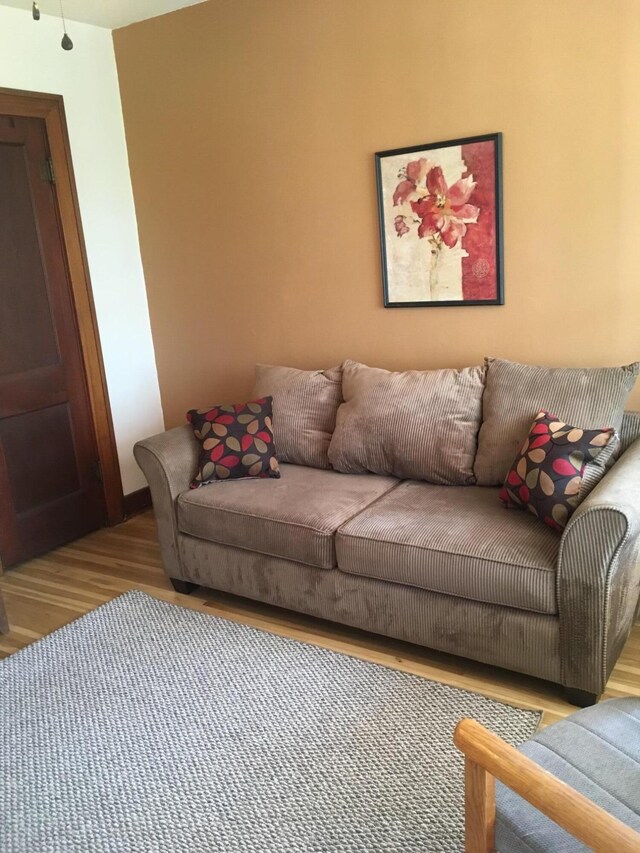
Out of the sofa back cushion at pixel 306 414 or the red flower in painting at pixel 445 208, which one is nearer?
the red flower in painting at pixel 445 208

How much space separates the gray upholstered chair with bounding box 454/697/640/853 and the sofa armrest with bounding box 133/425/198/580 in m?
1.91

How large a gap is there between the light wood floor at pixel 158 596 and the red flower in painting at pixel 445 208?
5.61ft

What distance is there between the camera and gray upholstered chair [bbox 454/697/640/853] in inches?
42.2

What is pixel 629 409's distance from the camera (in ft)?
9.04

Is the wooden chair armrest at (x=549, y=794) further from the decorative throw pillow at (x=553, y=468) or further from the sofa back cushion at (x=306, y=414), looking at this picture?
the sofa back cushion at (x=306, y=414)

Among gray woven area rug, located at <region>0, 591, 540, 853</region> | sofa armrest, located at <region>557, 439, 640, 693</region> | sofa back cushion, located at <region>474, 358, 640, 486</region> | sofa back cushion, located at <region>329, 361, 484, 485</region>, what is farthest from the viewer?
sofa back cushion, located at <region>329, 361, 484, 485</region>

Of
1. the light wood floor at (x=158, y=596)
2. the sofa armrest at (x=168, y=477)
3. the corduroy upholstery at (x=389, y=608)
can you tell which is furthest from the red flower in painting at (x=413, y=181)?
the light wood floor at (x=158, y=596)

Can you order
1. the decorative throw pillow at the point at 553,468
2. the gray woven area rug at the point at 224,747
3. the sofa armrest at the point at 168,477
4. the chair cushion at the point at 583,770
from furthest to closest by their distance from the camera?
the sofa armrest at the point at 168,477, the decorative throw pillow at the point at 553,468, the gray woven area rug at the point at 224,747, the chair cushion at the point at 583,770

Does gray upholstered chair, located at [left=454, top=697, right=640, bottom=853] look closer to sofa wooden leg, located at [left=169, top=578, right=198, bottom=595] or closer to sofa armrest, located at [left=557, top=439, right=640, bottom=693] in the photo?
sofa armrest, located at [left=557, top=439, right=640, bottom=693]

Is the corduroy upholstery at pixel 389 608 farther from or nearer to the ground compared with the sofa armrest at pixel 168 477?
nearer to the ground

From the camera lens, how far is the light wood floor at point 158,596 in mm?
2275

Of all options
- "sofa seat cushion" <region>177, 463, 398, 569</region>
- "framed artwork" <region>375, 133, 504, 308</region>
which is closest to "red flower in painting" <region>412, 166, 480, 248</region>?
"framed artwork" <region>375, 133, 504, 308</region>

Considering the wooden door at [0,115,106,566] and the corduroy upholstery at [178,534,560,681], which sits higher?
the wooden door at [0,115,106,566]

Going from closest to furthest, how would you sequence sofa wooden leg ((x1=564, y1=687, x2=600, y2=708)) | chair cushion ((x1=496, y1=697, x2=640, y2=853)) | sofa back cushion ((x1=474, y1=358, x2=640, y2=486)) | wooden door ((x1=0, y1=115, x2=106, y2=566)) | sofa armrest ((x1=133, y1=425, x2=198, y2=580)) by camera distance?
chair cushion ((x1=496, y1=697, x2=640, y2=853)) < sofa wooden leg ((x1=564, y1=687, x2=600, y2=708)) < sofa back cushion ((x1=474, y1=358, x2=640, y2=486)) < sofa armrest ((x1=133, y1=425, x2=198, y2=580)) < wooden door ((x1=0, y1=115, x2=106, y2=566))
